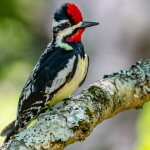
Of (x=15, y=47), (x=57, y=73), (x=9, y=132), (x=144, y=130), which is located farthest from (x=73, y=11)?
(x=15, y=47)

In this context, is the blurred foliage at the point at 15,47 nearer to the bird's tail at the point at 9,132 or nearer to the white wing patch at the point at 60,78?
the white wing patch at the point at 60,78

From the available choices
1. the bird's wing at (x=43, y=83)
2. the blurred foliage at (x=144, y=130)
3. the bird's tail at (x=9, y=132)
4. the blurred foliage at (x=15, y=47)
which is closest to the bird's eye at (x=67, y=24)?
the bird's wing at (x=43, y=83)

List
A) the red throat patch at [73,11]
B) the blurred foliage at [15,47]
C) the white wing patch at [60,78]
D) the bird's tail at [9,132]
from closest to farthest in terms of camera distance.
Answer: the bird's tail at [9,132]
the white wing patch at [60,78]
the red throat patch at [73,11]
the blurred foliage at [15,47]

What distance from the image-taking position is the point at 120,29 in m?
7.19

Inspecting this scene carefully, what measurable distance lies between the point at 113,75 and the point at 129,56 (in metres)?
1.97

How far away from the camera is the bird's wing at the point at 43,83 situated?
507 centimetres

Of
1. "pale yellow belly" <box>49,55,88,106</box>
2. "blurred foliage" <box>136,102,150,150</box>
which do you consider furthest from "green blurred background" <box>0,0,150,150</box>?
"pale yellow belly" <box>49,55,88,106</box>

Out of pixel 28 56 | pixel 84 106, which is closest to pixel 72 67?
pixel 84 106

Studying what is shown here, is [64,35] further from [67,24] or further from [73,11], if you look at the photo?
[73,11]

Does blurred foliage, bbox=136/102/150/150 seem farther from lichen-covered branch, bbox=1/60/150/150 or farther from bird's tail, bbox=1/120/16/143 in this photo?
bird's tail, bbox=1/120/16/143

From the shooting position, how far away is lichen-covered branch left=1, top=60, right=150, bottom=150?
13.5 ft

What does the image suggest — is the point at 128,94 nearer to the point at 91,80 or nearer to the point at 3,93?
the point at 91,80

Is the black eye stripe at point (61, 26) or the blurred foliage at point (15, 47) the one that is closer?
the black eye stripe at point (61, 26)

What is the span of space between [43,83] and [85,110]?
0.69 metres
